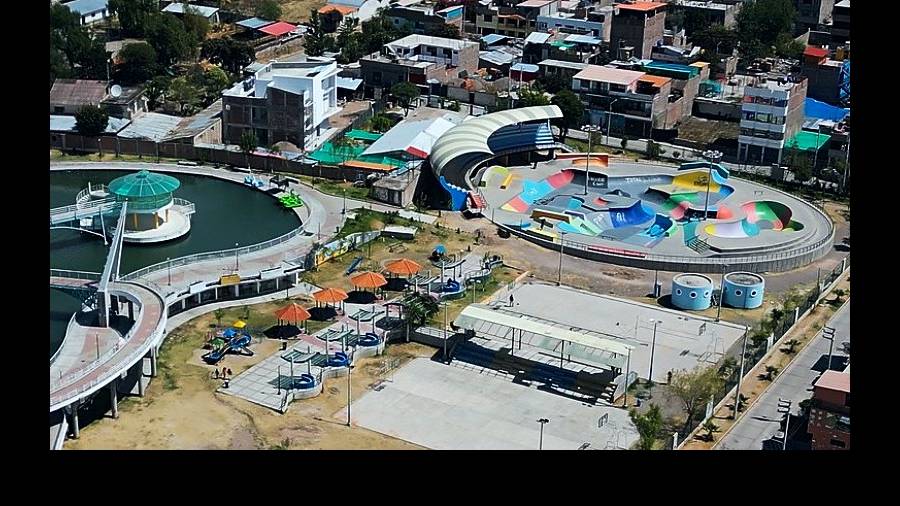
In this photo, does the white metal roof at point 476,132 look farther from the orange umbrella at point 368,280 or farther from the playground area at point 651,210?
the orange umbrella at point 368,280

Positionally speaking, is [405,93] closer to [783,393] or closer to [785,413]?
[783,393]

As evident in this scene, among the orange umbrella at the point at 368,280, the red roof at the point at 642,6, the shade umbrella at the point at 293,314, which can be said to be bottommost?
the shade umbrella at the point at 293,314

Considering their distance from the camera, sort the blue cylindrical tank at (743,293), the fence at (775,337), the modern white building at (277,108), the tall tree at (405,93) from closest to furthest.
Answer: the fence at (775,337) < the blue cylindrical tank at (743,293) < the modern white building at (277,108) < the tall tree at (405,93)

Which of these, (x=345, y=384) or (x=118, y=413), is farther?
(x=345, y=384)

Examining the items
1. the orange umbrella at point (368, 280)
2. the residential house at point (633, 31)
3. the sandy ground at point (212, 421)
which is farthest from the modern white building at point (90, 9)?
the sandy ground at point (212, 421)
